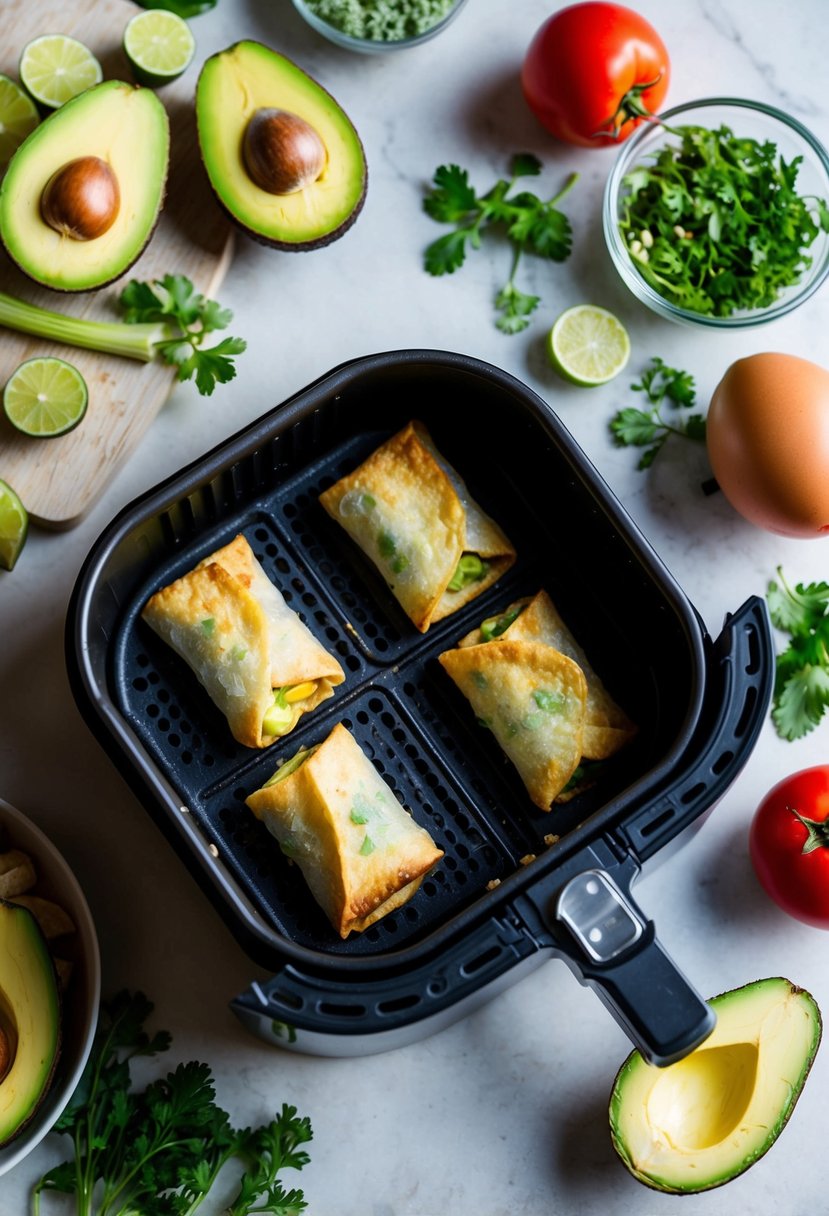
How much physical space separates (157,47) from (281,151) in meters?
0.33

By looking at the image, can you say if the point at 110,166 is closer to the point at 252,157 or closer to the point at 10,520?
the point at 252,157

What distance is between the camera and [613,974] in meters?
1.66

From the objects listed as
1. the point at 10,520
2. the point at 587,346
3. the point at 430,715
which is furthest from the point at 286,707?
the point at 587,346

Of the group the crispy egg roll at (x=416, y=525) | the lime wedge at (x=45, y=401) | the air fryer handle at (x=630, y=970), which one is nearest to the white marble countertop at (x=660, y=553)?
the lime wedge at (x=45, y=401)

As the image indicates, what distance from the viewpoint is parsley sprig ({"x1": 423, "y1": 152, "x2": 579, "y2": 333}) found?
2.19m

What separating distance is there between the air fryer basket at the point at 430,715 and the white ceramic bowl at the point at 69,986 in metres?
0.19

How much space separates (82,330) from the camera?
81.0 inches

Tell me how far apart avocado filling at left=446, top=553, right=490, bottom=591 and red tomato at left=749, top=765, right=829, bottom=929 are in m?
0.56

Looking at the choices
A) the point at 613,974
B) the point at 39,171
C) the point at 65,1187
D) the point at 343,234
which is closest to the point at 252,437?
the point at 343,234

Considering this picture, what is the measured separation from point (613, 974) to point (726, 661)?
438mm

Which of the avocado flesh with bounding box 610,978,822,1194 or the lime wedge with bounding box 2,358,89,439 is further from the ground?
the lime wedge with bounding box 2,358,89,439

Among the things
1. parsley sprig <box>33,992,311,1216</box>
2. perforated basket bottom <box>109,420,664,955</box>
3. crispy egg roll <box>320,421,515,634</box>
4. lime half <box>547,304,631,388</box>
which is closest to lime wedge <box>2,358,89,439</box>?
A: perforated basket bottom <box>109,420,664,955</box>

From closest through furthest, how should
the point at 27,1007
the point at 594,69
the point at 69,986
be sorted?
the point at 27,1007
the point at 69,986
the point at 594,69

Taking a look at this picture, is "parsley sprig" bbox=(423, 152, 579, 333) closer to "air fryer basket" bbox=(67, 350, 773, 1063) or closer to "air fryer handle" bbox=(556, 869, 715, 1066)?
"air fryer basket" bbox=(67, 350, 773, 1063)
